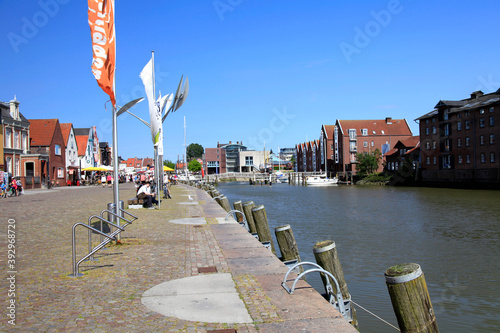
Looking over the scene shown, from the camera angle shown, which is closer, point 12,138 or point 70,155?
point 12,138

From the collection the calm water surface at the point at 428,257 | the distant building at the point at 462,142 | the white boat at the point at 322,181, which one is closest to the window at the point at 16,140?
the calm water surface at the point at 428,257

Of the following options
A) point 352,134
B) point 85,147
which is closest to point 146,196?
point 85,147

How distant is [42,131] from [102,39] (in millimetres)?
53468

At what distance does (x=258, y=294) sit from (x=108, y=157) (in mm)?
103667

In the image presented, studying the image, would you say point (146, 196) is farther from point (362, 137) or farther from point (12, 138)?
point (362, 137)

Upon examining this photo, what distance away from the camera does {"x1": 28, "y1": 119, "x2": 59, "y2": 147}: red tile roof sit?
56050mm

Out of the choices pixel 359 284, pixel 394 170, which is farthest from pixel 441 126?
pixel 359 284

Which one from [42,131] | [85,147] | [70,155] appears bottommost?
[70,155]

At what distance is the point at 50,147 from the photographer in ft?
185

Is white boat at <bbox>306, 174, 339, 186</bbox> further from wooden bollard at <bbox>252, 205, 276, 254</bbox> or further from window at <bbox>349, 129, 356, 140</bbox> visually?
wooden bollard at <bbox>252, 205, 276, 254</bbox>

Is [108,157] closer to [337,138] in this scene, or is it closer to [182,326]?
[337,138]

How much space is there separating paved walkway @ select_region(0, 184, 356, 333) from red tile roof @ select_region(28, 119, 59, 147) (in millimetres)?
49729

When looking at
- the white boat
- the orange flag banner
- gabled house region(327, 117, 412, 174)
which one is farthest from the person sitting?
gabled house region(327, 117, 412, 174)

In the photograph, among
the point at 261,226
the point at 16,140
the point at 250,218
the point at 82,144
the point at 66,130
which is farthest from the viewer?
the point at 82,144
